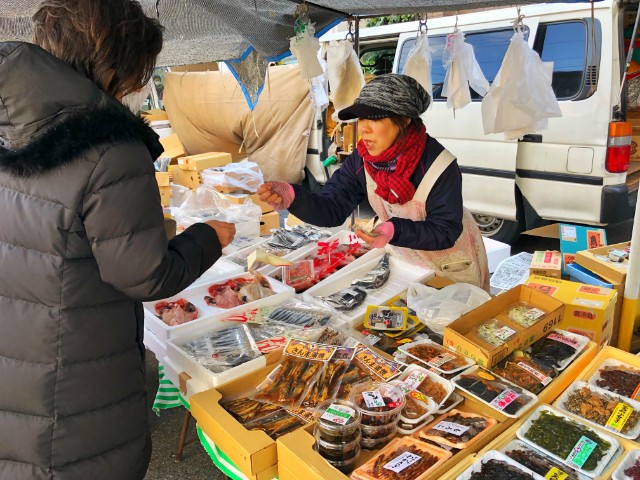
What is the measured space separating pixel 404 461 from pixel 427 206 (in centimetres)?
131

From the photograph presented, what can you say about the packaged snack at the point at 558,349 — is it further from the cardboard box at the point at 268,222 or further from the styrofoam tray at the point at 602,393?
the cardboard box at the point at 268,222

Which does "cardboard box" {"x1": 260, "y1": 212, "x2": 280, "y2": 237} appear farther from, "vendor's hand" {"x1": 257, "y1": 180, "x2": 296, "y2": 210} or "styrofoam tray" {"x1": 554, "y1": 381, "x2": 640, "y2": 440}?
"styrofoam tray" {"x1": 554, "y1": 381, "x2": 640, "y2": 440}

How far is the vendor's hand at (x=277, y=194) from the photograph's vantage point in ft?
7.94

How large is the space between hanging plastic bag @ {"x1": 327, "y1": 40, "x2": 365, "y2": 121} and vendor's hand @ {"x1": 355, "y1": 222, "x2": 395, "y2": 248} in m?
1.77

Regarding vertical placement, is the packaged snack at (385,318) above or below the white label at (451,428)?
above

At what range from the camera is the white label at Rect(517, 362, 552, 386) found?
5.98 feet

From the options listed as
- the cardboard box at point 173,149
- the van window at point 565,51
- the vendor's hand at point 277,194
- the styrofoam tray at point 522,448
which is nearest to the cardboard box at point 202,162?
the cardboard box at point 173,149

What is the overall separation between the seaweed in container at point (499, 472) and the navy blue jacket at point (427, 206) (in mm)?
1043

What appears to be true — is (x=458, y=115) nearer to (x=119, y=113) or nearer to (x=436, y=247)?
(x=436, y=247)

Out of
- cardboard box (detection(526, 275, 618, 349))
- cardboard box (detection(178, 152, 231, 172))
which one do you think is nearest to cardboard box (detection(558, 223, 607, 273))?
cardboard box (detection(526, 275, 618, 349))

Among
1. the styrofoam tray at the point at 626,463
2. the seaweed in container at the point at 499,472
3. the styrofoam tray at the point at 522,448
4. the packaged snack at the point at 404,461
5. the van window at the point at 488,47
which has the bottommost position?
the styrofoam tray at the point at 522,448

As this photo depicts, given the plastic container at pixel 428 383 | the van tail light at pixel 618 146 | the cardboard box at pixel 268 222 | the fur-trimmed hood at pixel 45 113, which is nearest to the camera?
the fur-trimmed hood at pixel 45 113

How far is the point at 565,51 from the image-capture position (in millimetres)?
4418

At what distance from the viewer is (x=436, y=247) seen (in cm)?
238
